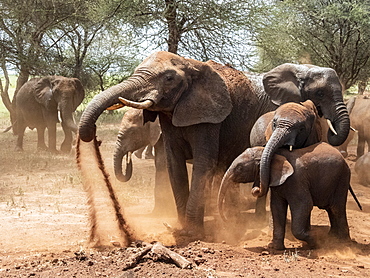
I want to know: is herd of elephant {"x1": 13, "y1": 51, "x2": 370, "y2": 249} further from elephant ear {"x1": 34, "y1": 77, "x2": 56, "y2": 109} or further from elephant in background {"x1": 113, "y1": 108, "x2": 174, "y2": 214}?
elephant ear {"x1": 34, "y1": 77, "x2": 56, "y2": 109}

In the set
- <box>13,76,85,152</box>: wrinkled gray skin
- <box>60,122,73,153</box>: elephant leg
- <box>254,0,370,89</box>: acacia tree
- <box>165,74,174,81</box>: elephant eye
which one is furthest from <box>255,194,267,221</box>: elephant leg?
<box>254,0,370,89</box>: acacia tree

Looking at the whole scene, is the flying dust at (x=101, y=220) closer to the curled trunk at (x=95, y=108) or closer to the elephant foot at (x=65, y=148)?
the curled trunk at (x=95, y=108)

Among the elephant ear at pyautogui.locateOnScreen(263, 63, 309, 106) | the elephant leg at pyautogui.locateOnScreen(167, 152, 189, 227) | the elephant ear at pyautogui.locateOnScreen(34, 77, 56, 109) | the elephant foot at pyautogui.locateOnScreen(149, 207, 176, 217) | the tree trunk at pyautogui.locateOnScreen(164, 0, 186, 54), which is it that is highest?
the tree trunk at pyautogui.locateOnScreen(164, 0, 186, 54)

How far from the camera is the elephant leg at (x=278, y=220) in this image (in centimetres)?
599

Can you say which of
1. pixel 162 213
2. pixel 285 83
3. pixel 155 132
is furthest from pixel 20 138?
pixel 285 83

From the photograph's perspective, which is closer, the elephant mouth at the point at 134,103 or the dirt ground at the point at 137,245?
the dirt ground at the point at 137,245

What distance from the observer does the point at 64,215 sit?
771 cm

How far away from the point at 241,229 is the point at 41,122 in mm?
9471

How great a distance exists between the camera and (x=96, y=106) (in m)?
5.70

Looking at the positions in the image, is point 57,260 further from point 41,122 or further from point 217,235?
point 41,122

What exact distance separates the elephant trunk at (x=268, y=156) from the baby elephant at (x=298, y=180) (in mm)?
97

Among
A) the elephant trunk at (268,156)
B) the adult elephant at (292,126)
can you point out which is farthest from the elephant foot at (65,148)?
the elephant trunk at (268,156)

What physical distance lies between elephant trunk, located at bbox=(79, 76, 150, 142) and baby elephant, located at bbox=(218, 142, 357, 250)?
4.55ft

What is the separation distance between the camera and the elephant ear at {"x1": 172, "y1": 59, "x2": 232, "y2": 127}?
6.40 metres
